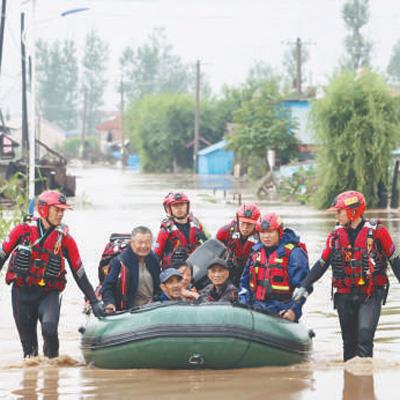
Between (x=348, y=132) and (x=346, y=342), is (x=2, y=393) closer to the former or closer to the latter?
(x=346, y=342)

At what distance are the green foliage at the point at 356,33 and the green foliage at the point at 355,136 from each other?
287 ft

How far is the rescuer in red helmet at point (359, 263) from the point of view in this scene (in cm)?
1030

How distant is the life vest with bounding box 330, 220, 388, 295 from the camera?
33.8ft

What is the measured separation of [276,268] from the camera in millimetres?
10602

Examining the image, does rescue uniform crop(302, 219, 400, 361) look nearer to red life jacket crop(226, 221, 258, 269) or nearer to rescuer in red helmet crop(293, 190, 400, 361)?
rescuer in red helmet crop(293, 190, 400, 361)

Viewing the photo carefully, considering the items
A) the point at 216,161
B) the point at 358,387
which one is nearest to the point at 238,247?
the point at 358,387

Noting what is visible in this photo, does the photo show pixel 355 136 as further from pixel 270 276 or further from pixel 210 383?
pixel 210 383

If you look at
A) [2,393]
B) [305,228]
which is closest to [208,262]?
[2,393]

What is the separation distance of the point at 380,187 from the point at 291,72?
11185cm

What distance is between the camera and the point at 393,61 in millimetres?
166625

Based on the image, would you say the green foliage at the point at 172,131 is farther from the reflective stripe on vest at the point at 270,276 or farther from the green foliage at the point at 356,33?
the reflective stripe on vest at the point at 270,276

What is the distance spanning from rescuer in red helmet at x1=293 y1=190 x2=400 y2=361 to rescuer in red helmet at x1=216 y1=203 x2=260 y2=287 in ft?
4.05

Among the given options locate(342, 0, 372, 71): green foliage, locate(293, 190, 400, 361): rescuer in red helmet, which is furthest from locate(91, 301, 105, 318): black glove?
locate(342, 0, 372, 71): green foliage

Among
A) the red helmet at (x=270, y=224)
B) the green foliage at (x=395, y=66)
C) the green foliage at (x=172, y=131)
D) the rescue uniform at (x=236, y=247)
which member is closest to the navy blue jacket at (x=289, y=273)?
the red helmet at (x=270, y=224)
